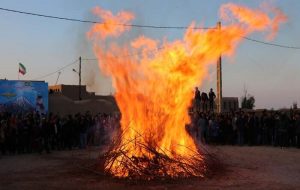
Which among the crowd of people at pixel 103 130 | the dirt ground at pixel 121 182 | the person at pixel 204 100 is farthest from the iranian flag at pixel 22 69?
the dirt ground at pixel 121 182

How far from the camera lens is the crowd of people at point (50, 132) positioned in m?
19.5

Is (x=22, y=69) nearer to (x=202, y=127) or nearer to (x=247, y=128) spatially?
(x=202, y=127)

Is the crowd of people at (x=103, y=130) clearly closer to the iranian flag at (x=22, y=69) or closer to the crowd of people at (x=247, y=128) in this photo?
the crowd of people at (x=247, y=128)

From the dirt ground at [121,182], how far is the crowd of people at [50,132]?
1817mm

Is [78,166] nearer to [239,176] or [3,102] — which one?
[239,176]

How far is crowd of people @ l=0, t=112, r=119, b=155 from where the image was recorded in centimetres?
1952

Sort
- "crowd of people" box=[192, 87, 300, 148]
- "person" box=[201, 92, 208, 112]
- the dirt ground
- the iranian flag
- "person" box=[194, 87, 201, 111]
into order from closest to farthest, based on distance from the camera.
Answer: the dirt ground < "crowd of people" box=[192, 87, 300, 148] < "person" box=[194, 87, 201, 111] < "person" box=[201, 92, 208, 112] < the iranian flag

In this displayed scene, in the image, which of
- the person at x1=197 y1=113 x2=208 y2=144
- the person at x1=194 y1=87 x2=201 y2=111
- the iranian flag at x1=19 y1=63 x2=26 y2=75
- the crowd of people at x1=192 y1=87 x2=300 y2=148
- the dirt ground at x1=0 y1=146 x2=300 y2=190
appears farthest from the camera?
the iranian flag at x1=19 y1=63 x2=26 y2=75

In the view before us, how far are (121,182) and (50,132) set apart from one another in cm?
932

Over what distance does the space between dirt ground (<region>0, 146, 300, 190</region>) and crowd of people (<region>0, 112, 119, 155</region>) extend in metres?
1.82

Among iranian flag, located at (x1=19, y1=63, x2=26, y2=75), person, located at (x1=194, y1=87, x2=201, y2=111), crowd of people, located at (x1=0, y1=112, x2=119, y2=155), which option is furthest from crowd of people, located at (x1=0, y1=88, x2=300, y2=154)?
iranian flag, located at (x1=19, y1=63, x2=26, y2=75)

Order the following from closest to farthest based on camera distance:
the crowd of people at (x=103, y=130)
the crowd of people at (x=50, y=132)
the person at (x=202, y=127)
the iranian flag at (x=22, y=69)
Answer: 1. the crowd of people at (x=50, y=132)
2. the crowd of people at (x=103, y=130)
3. the person at (x=202, y=127)
4. the iranian flag at (x=22, y=69)

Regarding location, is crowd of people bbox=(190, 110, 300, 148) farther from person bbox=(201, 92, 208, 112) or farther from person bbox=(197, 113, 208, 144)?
person bbox=(201, 92, 208, 112)

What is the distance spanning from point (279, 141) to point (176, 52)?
33.8 feet
